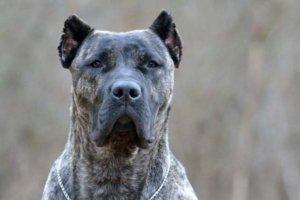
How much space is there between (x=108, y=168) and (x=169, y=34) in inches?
51.8

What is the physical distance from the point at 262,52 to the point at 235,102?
4.32 ft

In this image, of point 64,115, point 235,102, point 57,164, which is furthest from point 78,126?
point 235,102

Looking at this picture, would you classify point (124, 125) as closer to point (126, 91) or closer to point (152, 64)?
point (126, 91)

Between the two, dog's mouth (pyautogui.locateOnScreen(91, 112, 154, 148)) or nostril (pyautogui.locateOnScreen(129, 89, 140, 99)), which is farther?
dog's mouth (pyautogui.locateOnScreen(91, 112, 154, 148))

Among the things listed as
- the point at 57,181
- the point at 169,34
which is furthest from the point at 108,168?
the point at 169,34

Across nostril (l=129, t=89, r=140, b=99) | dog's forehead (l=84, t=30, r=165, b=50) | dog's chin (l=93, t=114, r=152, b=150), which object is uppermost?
dog's forehead (l=84, t=30, r=165, b=50)

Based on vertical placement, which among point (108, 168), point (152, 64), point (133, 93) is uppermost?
point (152, 64)

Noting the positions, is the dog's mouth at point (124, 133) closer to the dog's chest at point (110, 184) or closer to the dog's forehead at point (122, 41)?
the dog's chest at point (110, 184)

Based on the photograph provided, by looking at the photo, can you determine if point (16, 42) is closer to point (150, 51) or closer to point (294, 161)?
point (294, 161)

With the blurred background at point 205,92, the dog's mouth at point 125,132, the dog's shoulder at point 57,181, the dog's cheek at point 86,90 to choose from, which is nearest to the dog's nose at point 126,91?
the dog's mouth at point 125,132

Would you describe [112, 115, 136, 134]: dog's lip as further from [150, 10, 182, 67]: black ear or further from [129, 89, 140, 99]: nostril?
[150, 10, 182, 67]: black ear

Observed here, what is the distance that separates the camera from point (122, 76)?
30.7 ft

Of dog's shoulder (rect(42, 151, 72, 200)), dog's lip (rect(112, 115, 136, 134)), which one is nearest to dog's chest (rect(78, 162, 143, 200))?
dog's shoulder (rect(42, 151, 72, 200))

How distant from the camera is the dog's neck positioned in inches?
379
